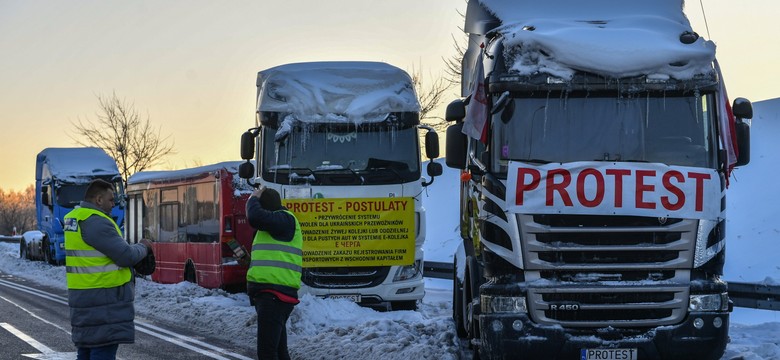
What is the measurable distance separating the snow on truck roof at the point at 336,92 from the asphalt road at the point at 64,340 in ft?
11.2

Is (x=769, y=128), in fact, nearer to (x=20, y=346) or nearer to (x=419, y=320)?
(x=419, y=320)

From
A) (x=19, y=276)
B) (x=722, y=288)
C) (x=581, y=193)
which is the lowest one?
(x=19, y=276)

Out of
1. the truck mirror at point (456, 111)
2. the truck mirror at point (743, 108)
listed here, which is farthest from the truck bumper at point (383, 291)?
the truck mirror at point (743, 108)

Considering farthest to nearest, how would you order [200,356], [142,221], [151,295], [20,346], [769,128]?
[769,128] → [142,221] → [151,295] → [20,346] → [200,356]

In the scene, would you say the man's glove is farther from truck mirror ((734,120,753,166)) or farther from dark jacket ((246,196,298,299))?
truck mirror ((734,120,753,166))

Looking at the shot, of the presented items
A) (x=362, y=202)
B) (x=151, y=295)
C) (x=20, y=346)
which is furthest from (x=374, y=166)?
(x=151, y=295)

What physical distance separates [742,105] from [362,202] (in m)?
6.74

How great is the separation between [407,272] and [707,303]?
6.99 meters

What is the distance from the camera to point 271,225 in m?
8.99

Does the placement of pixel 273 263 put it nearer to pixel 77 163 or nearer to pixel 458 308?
pixel 458 308

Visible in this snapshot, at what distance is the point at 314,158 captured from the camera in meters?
15.1

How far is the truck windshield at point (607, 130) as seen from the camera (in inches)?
363

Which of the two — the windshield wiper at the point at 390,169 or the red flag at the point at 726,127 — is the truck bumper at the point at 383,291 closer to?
the windshield wiper at the point at 390,169

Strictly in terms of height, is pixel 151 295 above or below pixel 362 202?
below
